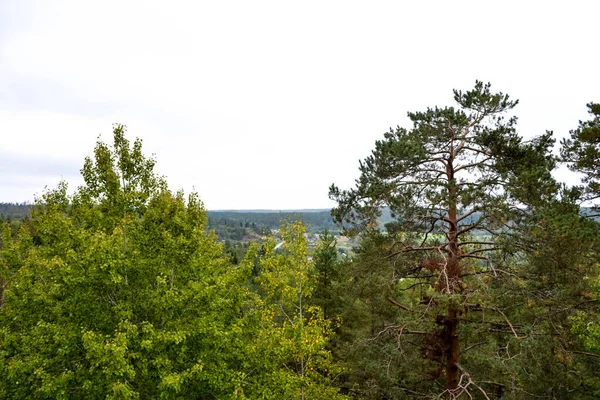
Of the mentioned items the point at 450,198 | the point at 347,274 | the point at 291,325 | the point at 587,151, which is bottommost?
the point at 291,325

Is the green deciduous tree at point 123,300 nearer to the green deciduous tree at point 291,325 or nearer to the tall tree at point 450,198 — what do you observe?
the green deciduous tree at point 291,325

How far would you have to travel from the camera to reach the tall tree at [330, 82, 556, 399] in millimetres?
10203

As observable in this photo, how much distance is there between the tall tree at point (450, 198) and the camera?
33.5 feet

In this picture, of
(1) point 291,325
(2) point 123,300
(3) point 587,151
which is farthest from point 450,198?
(2) point 123,300

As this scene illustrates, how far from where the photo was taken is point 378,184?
1145cm

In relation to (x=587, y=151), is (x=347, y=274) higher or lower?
lower

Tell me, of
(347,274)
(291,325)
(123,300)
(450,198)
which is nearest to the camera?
(123,300)

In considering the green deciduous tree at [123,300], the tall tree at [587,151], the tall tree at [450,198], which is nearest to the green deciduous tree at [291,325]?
the green deciduous tree at [123,300]

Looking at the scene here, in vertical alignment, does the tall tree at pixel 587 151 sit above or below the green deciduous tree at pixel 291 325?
above

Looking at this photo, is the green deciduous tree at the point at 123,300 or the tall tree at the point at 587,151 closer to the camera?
the green deciduous tree at the point at 123,300

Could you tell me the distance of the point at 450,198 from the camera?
1048 cm

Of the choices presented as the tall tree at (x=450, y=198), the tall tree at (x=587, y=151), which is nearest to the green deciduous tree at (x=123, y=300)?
the tall tree at (x=450, y=198)

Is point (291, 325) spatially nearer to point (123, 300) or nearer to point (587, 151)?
point (123, 300)

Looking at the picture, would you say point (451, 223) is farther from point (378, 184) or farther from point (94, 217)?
point (94, 217)
